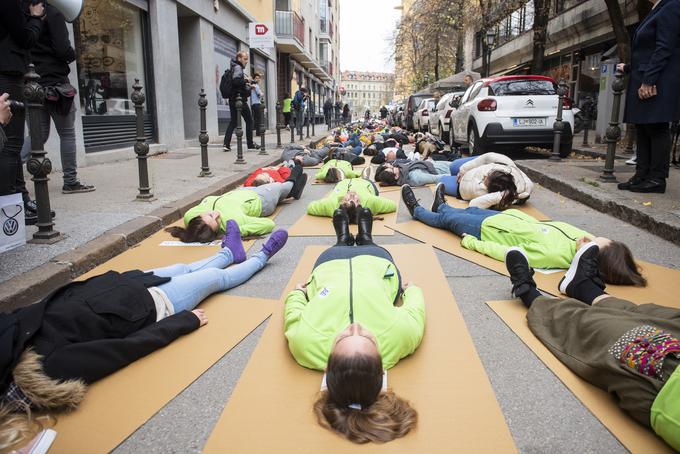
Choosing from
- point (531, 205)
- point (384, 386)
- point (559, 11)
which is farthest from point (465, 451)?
point (559, 11)

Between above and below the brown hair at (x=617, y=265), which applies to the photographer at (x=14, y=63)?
above

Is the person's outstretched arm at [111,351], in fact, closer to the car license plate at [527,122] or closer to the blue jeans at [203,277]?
the blue jeans at [203,277]

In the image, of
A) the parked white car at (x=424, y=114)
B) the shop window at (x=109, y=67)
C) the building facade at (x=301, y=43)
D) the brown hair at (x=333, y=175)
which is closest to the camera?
the brown hair at (x=333, y=175)

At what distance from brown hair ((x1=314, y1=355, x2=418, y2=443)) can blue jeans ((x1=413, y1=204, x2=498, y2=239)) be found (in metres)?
2.83

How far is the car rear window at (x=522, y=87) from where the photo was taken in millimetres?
9875

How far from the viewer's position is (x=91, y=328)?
240 centimetres

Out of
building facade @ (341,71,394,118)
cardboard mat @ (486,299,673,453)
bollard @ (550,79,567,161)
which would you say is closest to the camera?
cardboard mat @ (486,299,673,453)

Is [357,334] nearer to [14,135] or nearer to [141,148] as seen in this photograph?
[14,135]

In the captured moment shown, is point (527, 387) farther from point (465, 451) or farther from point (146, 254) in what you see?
point (146, 254)

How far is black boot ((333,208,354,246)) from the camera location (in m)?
4.22

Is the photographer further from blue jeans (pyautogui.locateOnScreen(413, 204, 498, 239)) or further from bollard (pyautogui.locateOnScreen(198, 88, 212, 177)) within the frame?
blue jeans (pyautogui.locateOnScreen(413, 204, 498, 239))

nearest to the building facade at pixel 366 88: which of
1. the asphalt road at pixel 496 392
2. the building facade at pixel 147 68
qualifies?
the building facade at pixel 147 68

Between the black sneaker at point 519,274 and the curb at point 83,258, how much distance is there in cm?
305

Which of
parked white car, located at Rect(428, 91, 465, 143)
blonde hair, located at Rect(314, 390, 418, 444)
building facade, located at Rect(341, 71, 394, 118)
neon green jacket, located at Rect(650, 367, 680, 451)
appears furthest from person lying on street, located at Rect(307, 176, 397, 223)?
building facade, located at Rect(341, 71, 394, 118)
